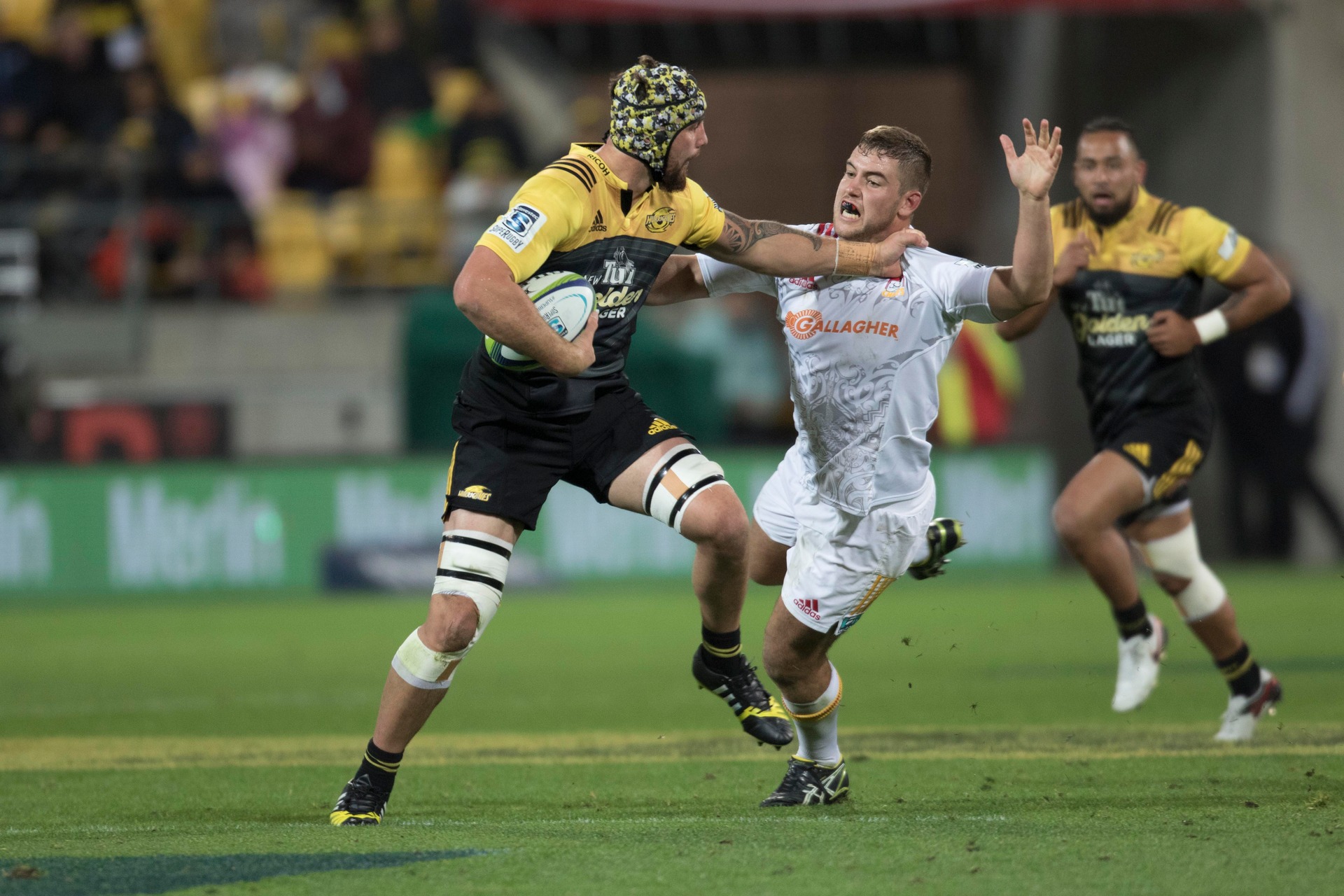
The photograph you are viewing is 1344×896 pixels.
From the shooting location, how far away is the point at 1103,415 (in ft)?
26.7

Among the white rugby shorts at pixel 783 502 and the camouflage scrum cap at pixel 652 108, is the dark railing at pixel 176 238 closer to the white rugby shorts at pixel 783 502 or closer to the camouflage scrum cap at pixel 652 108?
the white rugby shorts at pixel 783 502

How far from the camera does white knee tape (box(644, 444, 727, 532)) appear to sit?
600 cm

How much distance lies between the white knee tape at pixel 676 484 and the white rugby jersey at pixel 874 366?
0.39m

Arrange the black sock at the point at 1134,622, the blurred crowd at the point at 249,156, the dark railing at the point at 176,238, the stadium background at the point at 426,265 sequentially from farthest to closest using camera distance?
the blurred crowd at the point at 249,156, the dark railing at the point at 176,238, the stadium background at the point at 426,265, the black sock at the point at 1134,622

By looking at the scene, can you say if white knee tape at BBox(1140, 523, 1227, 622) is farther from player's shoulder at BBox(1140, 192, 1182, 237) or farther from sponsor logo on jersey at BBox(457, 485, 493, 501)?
sponsor logo on jersey at BBox(457, 485, 493, 501)

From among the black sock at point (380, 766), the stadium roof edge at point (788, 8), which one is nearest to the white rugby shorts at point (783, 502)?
the black sock at point (380, 766)

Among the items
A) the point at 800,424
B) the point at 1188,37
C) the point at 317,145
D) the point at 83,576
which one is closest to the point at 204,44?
the point at 317,145

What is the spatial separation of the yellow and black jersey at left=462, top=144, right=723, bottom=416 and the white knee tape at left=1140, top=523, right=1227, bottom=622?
297 cm

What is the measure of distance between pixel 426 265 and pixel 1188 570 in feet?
36.1

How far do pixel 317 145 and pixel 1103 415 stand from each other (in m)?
11.4

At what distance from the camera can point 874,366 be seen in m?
6.00

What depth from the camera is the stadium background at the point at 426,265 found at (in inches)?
603

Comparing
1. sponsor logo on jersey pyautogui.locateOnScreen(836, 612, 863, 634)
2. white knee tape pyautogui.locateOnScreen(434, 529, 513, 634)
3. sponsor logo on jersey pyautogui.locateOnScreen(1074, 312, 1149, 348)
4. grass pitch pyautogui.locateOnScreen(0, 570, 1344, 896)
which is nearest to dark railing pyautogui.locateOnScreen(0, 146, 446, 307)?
grass pitch pyautogui.locateOnScreen(0, 570, 1344, 896)

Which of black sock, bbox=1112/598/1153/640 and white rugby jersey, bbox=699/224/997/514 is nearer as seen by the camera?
white rugby jersey, bbox=699/224/997/514
